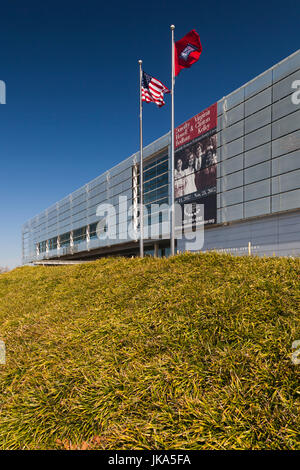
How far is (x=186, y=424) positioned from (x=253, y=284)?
289 centimetres

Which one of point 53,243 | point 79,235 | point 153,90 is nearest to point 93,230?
point 79,235

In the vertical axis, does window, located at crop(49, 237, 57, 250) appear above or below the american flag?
below

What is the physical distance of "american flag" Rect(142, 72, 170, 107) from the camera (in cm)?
1488

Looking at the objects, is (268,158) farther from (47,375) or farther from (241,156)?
(47,375)

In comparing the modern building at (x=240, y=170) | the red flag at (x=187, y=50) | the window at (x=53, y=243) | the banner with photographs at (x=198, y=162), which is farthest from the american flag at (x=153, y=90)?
the window at (x=53, y=243)

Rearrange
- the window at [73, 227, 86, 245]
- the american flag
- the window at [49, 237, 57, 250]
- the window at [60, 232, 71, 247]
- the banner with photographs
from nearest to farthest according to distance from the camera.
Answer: the american flag
the banner with photographs
the window at [73, 227, 86, 245]
the window at [60, 232, 71, 247]
the window at [49, 237, 57, 250]

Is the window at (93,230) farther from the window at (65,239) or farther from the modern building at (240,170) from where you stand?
the window at (65,239)

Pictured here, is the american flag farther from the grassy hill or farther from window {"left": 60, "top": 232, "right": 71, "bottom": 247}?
window {"left": 60, "top": 232, "right": 71, "bottom": 247}

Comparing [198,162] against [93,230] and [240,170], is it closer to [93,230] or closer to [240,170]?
[240,170]

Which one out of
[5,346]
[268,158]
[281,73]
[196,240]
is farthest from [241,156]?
[5,346]


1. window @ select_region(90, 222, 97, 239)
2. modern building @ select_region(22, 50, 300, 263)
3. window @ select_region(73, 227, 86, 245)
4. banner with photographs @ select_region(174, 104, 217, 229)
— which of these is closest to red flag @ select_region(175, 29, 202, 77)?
modern building @ select_region(22, 50, 300, 263)

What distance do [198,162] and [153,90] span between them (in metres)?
19.1

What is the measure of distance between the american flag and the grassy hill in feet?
39.5
